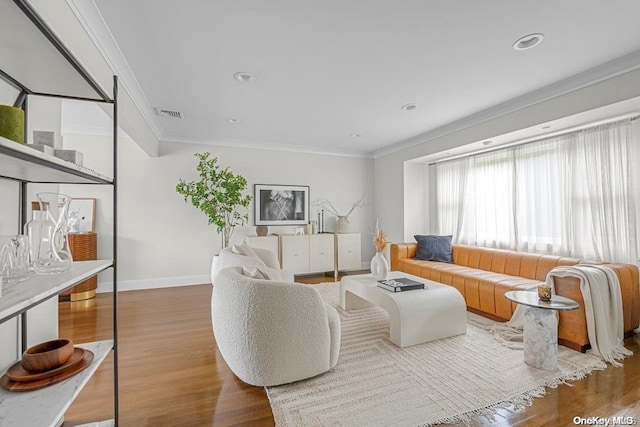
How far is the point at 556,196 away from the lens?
3582 mm

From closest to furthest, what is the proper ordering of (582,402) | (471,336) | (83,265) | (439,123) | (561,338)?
(83,265)
(582,402)
(561,338)
(471,336)
(439,123)

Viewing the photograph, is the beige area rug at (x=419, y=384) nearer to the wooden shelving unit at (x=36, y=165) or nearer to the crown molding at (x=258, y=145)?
the wooden shelving unit at (x=36, y=165)

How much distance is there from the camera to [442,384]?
6.54 feet

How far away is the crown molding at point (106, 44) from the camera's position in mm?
1834

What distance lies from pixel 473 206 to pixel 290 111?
329 cm

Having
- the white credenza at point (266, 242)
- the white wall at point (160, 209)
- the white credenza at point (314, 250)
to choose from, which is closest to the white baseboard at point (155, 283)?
the white wall at point (160, 209)

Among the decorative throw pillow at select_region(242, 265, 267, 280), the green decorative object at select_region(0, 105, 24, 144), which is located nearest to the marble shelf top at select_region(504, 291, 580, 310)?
the decorative throw pillow at select_region(242, 265, 267, 280)

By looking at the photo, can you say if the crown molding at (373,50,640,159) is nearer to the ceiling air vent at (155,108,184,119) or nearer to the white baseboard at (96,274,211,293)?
the ceiling air vent at (155,108,184,119)

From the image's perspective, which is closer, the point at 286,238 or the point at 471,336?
the point at 471,336

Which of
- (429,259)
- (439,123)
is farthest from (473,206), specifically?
(439,123)

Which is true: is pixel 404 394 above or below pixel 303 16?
below

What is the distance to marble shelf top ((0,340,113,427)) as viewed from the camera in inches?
34.8

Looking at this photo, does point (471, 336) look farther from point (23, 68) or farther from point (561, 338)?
point (23, 68)

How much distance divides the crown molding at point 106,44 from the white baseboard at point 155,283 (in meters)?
2.71
